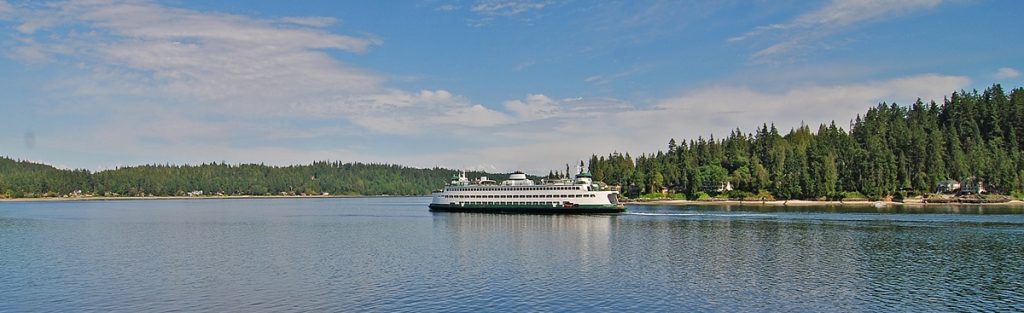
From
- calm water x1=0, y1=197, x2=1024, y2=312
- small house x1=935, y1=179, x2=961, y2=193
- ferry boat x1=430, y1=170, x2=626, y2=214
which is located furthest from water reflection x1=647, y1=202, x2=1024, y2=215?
A: calm water x1=0, y1=197, x2=1024, y2=312

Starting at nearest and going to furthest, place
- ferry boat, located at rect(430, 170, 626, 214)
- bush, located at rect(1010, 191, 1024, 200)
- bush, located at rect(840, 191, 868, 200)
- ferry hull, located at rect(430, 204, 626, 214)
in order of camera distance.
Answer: ferry hull, located at rect(430, 204, 626, 214), ferry boat, located at rect(430, 170, 626, 214), bush, located at rect(1010, 191, 1024, 200), bush, located at rect(840, 191, 868, 200)

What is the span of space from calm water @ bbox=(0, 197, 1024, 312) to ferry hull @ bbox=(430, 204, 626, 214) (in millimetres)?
46381

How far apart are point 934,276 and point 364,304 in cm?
3968

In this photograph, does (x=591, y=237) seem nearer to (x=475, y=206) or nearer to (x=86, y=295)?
(x=86, y=295)

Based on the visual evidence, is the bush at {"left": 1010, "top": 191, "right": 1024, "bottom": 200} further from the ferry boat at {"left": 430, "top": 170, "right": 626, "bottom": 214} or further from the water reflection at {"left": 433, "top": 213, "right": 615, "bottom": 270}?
the water reflection at {"left": 433, "top": 213, "right": 615, "bottom": 270}

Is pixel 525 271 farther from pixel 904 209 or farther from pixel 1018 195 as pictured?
pixel 1018 195

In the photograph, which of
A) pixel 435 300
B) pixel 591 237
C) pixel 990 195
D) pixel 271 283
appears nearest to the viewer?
pixel 435 300

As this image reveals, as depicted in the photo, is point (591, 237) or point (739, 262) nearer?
point (739, 262)

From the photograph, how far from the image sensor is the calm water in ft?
139

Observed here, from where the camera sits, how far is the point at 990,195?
182 m

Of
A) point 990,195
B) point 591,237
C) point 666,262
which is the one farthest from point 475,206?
point 990,195

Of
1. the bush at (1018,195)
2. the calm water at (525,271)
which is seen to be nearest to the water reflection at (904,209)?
the bush at (1018,195)

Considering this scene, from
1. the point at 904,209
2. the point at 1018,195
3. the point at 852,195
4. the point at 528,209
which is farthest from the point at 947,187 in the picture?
the point at 528,209

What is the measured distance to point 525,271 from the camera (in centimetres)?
5503
